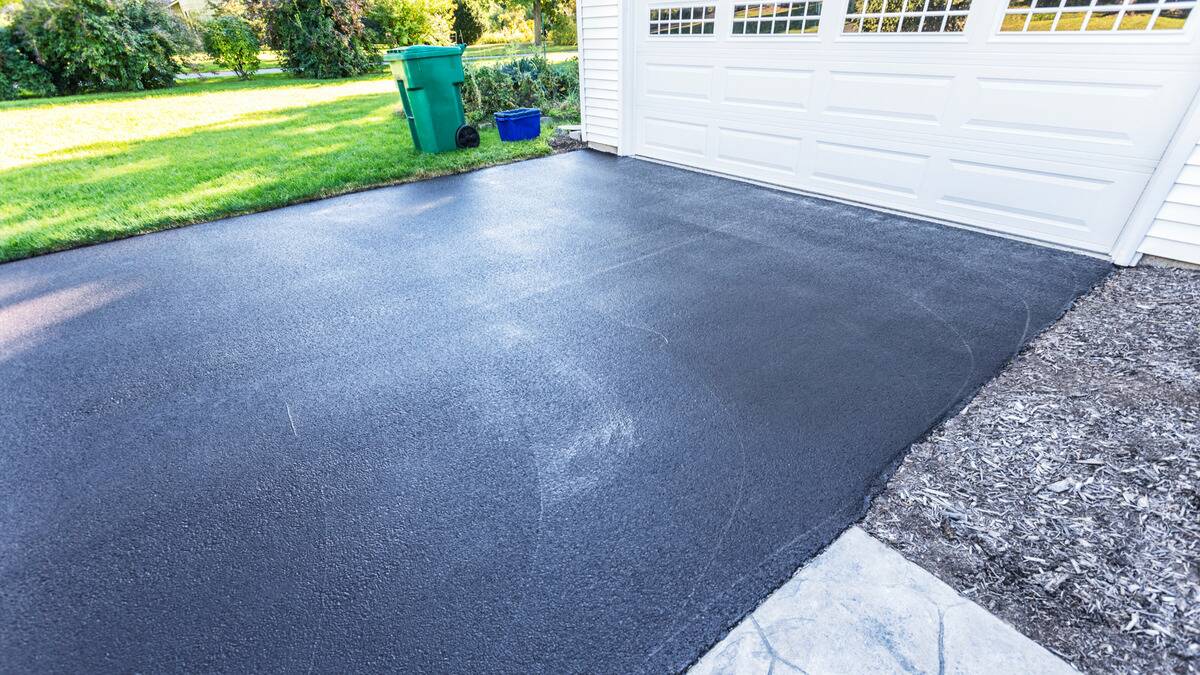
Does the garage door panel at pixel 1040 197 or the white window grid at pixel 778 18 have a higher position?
the white window grid at pixel 778 18

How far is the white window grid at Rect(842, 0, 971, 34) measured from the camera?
3.78 m

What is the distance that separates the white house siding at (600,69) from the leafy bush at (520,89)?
1257 mm

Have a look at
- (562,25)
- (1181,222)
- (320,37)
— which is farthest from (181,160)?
(562,25)

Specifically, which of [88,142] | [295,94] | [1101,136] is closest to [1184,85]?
[1101,136]

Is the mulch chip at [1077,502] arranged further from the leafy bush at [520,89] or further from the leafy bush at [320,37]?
the leafy bush at [320,37]

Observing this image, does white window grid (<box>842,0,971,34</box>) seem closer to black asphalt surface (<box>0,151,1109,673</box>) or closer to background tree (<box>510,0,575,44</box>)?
black asphalt surface (<box>0,151,1109,673</box>)

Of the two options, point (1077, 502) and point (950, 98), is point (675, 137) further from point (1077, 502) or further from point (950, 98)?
point (1077, 502)

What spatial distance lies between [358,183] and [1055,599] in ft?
20.9

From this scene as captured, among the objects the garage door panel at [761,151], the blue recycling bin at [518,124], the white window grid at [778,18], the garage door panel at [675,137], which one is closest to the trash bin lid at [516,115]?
the blue recycling bin at [518,124]

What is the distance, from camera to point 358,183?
5.76 meters

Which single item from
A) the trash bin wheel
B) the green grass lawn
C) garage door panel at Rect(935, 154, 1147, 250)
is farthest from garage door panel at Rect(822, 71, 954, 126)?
the trash bin wheel

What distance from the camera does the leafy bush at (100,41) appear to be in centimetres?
1175

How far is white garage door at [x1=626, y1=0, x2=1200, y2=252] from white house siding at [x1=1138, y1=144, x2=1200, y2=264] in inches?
7.2

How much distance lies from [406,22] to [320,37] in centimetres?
433
